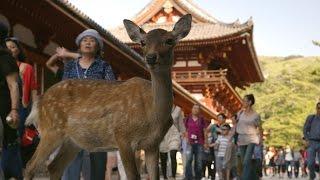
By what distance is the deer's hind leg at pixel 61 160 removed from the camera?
17.2 feet

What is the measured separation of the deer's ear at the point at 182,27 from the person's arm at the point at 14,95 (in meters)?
1.35

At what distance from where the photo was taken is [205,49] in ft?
97.8

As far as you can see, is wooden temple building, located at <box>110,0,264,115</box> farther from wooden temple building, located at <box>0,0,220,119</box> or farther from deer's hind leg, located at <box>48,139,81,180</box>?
deer's hind leg, located at <box>48,139,81,180</box>

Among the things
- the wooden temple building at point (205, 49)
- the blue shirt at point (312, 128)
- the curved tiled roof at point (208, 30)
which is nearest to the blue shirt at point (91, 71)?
the blue shirt at point (312, 128)

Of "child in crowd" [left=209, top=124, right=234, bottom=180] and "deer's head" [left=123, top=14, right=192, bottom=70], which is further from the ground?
"deer's head" [left=123, top=14, right=192, bottom=70]

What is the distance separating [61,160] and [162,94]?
1394 mm

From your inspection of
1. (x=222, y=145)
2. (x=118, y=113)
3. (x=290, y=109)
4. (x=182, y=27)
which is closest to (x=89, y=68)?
(x=118, y=113)

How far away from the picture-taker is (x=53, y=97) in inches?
203

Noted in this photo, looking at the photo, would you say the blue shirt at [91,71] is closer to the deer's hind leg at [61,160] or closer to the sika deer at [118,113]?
the sika deer at [118,113]

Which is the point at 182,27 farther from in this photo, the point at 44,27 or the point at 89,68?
the point at 44,27

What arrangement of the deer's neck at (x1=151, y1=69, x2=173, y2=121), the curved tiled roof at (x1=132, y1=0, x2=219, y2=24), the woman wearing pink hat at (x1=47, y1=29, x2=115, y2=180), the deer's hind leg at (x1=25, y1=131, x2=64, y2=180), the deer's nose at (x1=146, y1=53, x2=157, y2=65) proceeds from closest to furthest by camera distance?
1. the deer's nose at (x1=146, y1=53, x2=157, y2=65)
2. the deer's neck at (x1=151, y1=69, x2=173, y2=121)
3. the deer's hind leg at (x1=25, y1=131, x2=64, y2=180)
4. the woman wearing pink hat at (x1=47, y1=29, x2=115, y2=180)
5. the curved tiled roof at (x1=132, y1=0, x2=219, y2=24)

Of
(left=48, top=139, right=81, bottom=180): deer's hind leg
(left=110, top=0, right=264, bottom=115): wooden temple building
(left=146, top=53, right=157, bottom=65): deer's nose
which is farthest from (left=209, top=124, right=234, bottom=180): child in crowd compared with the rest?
(left=110, top=0, right=264, bottom=115): wooden temple building

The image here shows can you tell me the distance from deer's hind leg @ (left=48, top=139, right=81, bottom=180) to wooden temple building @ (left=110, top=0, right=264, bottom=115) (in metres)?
22.7

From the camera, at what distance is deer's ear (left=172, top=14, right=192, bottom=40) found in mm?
4686
